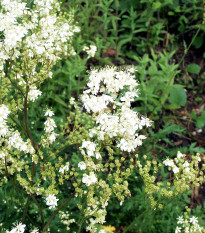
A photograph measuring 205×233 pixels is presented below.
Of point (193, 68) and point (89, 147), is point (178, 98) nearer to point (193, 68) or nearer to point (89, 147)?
point (193, 68)

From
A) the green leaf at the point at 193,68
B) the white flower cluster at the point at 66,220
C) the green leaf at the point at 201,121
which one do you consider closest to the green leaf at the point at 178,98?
the green leaf at the point at 201,121

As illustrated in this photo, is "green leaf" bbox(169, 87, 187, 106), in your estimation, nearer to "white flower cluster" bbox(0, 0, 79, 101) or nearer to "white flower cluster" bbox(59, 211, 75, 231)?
"white flower cluster" bbox(59, 211, 75, 231)

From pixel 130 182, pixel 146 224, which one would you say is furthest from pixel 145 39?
pixel 146 224

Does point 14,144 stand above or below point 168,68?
below

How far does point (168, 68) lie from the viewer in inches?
170

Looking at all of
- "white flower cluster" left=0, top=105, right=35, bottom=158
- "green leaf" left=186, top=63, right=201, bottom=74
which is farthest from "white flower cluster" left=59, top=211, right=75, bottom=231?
"green leaf" left=186, top=63, right=201, bottom=74

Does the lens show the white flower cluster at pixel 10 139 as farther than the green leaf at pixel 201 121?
No

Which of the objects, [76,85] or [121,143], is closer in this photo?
[121,143]

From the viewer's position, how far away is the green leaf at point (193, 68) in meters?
5.29

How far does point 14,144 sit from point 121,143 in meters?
0.70

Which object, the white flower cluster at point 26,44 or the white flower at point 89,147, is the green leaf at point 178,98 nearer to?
the white flower cluster at point 26,44

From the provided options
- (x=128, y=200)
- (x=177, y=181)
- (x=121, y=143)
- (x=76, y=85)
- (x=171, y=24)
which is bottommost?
(x=177, y=181)

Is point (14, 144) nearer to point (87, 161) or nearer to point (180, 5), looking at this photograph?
point (87, 161)

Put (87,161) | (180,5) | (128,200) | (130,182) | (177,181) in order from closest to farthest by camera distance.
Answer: (87,161) < (177,181) < (128,200) < (130,182) < (180,5)
